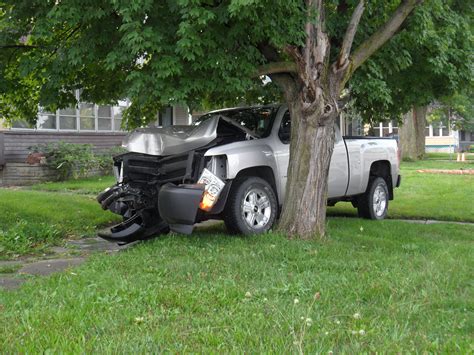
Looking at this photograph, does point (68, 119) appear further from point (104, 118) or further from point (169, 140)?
point (169, 140)

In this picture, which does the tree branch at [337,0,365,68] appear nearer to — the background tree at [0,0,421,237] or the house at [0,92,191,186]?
the background tree at [0,0,421,237]

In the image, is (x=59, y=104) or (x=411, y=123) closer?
(x=59, y=104)

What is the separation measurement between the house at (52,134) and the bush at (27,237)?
640 centimetres

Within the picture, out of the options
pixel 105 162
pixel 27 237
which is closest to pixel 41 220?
pixel 27 237

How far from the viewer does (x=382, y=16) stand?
→ 8641mm

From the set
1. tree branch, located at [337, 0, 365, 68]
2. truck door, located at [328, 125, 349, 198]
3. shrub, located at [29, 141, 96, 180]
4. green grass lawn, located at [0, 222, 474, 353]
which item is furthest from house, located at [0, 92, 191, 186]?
green grass lawn, located at [0, 222, 474, 353]

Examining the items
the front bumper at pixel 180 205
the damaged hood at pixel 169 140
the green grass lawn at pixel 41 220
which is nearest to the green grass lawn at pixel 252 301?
the front bumper at pixel 180 205

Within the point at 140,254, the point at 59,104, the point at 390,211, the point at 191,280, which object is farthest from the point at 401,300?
the point at 390,211

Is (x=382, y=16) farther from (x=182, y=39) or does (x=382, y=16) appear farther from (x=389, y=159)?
(x=182, y=39)

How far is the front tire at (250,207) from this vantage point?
727 centimetres

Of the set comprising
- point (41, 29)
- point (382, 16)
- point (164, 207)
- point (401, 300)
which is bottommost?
point (401, 300)

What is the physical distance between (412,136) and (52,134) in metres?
20.2

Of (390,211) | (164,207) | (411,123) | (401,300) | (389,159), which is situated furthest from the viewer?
(411,123)

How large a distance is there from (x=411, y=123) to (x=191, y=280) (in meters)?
28.2
